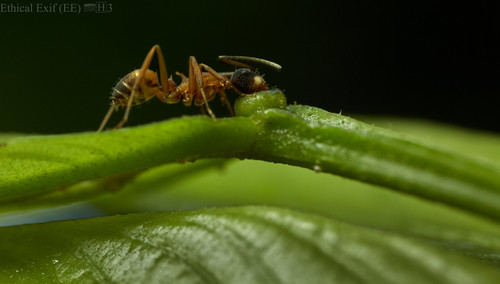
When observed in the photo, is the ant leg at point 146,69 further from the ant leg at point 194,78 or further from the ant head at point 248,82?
the ant head at point 248,82

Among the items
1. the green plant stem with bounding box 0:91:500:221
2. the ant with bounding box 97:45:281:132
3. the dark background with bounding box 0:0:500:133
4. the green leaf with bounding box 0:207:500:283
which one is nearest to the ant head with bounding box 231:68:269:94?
the ant with bounding box 97:45:281:132

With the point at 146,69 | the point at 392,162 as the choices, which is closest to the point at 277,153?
the point at 392,162

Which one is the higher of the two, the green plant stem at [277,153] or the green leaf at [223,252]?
the green plant stem at [277,153]

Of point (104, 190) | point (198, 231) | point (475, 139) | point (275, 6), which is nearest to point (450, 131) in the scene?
point (475, 139)

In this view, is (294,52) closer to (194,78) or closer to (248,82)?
(194,78)

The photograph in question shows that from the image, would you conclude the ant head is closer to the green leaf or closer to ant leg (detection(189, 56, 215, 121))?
ant leg (detection(189, 56, 215, 121))

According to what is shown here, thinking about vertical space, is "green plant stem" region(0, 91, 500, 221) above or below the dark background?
above

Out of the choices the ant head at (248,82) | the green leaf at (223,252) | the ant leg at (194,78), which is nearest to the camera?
the green leaf at (223,252)

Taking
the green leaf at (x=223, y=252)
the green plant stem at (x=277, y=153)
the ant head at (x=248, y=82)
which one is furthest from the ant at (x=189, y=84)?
the green leaf at (x=223, y=252)
